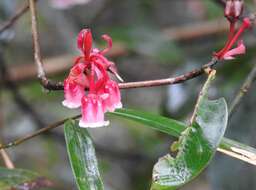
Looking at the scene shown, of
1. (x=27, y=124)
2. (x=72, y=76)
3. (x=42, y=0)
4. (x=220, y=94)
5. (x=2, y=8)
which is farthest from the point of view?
(x=27, y=124)

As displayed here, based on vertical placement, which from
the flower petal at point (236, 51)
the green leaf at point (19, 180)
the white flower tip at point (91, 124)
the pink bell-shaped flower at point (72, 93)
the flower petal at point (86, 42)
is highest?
the flower petal at point (86, 42)

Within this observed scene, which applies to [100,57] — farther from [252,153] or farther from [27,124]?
[27,124]

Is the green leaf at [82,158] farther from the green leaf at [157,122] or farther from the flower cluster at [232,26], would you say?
the flower cluster at [232,26]

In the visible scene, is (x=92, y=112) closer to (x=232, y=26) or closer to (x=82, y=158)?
(x=82, y=158)

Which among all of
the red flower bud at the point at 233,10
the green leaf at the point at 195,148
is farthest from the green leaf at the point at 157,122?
the red flower bud at the point at 233,10

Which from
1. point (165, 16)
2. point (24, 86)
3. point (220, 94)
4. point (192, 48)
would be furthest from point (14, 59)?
point (220, 94)

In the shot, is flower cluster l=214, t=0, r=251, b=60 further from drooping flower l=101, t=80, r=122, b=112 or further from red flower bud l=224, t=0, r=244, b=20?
drooping flower l=101, t=80, r=122, b=112

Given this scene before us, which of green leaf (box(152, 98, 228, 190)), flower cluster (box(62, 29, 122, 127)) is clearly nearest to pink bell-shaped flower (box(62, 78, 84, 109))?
flower cluster (box(62, 29, 122, 127))
